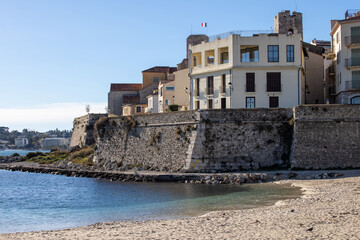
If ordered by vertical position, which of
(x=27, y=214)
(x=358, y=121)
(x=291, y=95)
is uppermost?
→ (x=291, y=95)

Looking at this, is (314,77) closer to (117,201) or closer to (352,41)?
(352,41)

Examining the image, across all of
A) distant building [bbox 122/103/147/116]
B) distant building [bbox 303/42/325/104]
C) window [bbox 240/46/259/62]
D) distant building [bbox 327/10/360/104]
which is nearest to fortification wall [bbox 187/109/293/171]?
window [bbox 240/46/259/62]

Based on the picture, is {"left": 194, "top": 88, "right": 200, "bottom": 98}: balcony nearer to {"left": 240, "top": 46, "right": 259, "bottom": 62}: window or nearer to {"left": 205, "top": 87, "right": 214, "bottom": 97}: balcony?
{"left": 205, "top": 87, "right": 214, "bottom": 97}: balcony

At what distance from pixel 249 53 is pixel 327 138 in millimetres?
10808

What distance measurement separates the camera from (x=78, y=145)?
5991 centimetres

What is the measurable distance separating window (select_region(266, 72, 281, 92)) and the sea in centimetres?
1185

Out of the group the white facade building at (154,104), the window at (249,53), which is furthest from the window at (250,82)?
the white facade building at (154,104)

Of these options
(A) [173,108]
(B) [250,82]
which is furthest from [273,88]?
(A) [173,108]

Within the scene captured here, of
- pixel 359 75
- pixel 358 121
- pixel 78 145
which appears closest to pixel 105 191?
pixel 358 121

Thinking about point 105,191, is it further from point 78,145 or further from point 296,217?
point 78,145

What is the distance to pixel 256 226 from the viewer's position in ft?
52.7

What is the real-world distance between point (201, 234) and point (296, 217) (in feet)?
13.9

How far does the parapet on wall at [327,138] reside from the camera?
31719mm

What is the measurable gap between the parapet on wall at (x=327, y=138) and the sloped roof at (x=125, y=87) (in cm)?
4491
